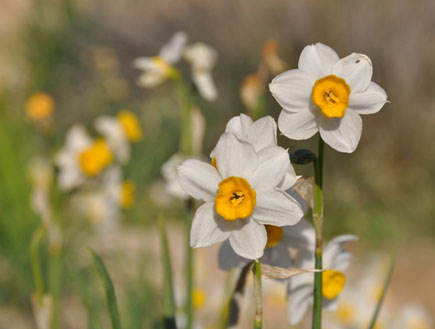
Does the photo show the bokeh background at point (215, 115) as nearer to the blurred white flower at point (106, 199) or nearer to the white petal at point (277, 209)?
the blurred white flower at point (106, 199)

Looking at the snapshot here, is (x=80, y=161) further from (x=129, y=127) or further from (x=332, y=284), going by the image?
(x=332, y=284)

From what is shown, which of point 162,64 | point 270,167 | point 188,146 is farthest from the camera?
point 162,64

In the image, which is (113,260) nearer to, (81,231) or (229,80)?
(81,231)

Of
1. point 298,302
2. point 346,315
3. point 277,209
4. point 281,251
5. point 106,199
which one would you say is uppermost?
point 277,209

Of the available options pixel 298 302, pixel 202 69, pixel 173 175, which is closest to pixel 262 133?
pixel 298 302

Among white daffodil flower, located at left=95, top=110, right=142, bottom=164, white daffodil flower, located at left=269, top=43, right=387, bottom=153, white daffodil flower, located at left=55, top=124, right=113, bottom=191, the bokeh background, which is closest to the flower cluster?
white daffodil flower, located at left=269, top=43, right=387, bottom=153

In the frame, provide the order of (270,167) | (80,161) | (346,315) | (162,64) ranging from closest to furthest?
1. (270,167)
2. (162,64)
3. (80,161)
4. (346,315)
